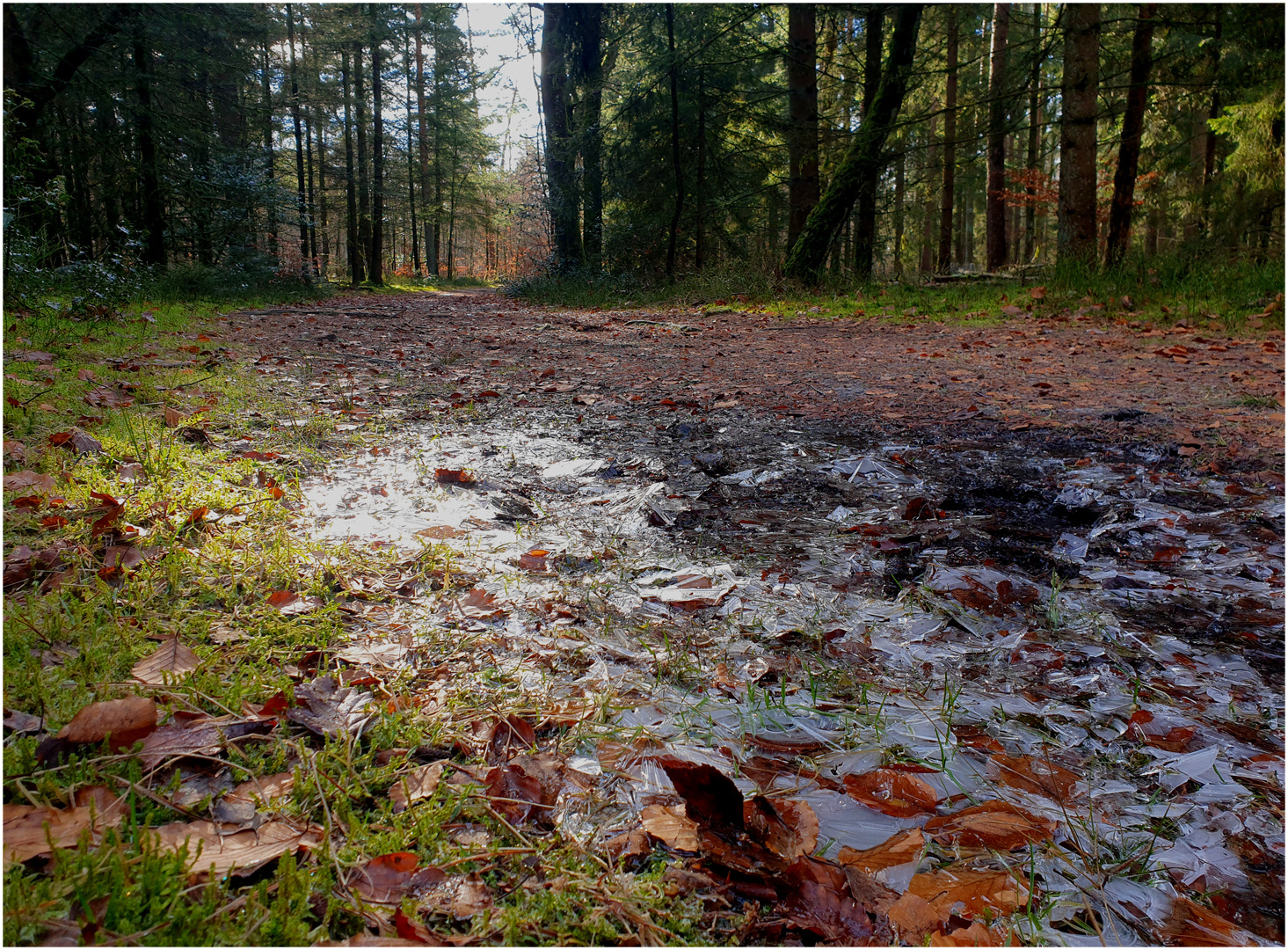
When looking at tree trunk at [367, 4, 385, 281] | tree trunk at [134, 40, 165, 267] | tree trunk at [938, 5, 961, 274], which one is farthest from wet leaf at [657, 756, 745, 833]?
tree trunk at [367, 4, 385, 281]

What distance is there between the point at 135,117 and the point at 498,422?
45.3ft

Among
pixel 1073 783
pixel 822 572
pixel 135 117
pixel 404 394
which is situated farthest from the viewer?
pixel 135 117

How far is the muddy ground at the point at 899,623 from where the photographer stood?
1090 millimetres

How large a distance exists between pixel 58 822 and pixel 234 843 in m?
0.24

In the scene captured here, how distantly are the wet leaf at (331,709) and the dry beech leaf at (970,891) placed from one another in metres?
1.03

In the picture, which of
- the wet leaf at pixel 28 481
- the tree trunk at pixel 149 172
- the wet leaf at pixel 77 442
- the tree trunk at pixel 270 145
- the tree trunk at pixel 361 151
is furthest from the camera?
the tree trunk at pixel 361 151

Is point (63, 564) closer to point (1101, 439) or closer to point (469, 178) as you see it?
point (1101, 439)

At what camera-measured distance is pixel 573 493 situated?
280cm

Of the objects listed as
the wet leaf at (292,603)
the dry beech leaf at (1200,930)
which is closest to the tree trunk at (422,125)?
the wet leaf at (292,603)

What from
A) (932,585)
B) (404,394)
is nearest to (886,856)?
(932,585)

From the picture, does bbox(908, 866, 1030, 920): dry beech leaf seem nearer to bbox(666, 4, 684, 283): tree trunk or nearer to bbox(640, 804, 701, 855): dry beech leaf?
bbox(640, 804, 701, 855): dry beech leaf

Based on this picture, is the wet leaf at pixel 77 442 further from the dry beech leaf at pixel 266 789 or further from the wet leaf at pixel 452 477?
the dry beech leaf at pixel 266 789

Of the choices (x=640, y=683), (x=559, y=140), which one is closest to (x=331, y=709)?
(x=640, y=683)

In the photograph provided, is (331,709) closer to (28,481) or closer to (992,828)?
(992,828)
